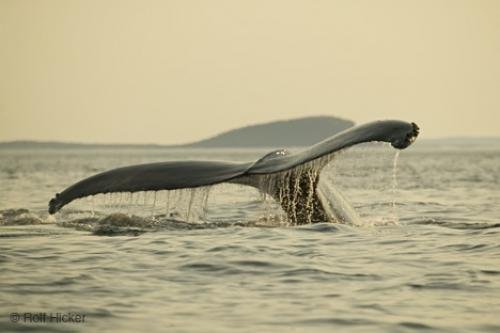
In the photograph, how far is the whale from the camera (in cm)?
862

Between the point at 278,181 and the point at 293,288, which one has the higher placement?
the point at 278,181

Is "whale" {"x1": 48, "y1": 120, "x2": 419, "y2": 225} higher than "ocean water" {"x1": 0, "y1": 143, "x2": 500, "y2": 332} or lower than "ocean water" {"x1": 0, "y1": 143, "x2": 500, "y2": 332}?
higher

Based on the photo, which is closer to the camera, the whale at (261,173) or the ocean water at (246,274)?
the ocean water at (246,274)

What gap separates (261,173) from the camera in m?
9.37

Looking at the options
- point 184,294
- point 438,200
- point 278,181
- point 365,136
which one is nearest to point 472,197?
point 438,200

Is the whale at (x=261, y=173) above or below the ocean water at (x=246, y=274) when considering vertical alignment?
A: above

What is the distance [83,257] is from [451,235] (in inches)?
171

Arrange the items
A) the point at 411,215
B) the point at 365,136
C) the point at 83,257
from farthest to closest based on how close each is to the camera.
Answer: the point at 411,215
the point at 83,257
the point at 365,136

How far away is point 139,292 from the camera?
303 inches

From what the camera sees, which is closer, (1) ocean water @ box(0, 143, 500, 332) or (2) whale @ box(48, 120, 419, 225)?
(1) ocean water @ box(0, 143, 500, 332)

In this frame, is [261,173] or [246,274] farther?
[261,173]

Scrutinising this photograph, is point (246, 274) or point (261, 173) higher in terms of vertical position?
point (261, 173)

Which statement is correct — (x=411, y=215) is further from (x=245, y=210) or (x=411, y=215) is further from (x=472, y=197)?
(x=472, y=197)

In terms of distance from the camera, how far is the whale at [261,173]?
8.62 metres
